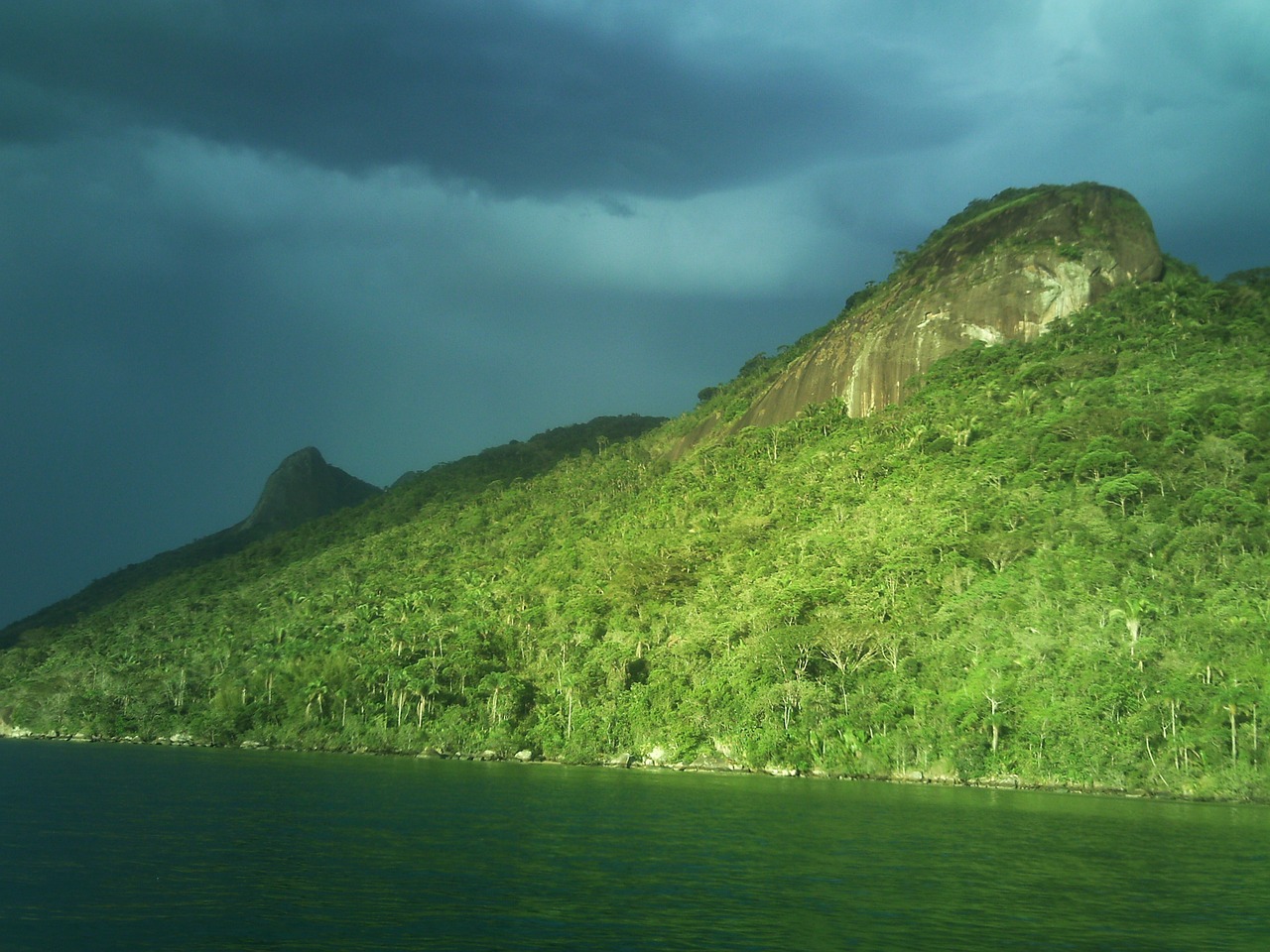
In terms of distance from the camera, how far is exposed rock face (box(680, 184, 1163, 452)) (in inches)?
4478

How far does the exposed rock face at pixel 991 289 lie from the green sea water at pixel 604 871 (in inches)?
2981

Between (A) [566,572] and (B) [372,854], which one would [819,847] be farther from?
(A) [566,572]

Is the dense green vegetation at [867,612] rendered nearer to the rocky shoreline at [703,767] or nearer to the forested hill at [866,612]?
the forested hill at [866,612]

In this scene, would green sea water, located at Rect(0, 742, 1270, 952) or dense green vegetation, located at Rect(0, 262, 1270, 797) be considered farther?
dense green vegetation, located at Rect(0, 262, 1270, 797)

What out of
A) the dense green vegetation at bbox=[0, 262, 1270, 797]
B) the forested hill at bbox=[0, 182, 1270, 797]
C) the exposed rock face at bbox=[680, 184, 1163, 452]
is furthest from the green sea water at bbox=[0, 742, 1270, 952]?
the exposed rock face at bbox=[680, 184, 1163, 452]

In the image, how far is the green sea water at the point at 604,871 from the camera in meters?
18.0

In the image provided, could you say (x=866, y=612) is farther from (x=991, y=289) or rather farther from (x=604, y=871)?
(x=991, y=289)

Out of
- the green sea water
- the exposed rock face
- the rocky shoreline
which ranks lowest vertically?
the rocky shoreline

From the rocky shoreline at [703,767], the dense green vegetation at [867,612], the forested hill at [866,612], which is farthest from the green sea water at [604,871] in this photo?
the forested hill at [866,612]

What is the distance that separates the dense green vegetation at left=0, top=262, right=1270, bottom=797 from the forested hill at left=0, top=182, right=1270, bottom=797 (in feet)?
0.87

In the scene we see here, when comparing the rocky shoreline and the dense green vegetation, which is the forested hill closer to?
the dense green vegetation

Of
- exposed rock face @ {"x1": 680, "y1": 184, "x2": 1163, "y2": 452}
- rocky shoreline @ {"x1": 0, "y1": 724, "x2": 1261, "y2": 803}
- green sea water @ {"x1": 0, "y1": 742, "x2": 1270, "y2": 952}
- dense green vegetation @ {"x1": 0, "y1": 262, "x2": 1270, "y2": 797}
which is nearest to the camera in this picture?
green sea water @ {"x1": 0, "y1": 742, "x2": 1270, "y2": 952}

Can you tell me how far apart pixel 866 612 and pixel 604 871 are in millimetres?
51892

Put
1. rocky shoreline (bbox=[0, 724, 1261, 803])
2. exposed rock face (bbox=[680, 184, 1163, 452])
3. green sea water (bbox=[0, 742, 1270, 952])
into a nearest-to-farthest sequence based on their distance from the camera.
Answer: green sea water (bbox=[0, 742, 1270, 952])
rocky shoreline (bbox=[0, 724, 1261, 803])
exposed rock face (bbox=[680, 184, 1163, 452])
